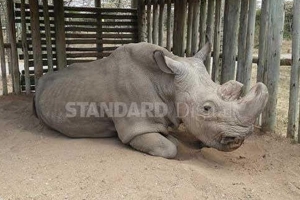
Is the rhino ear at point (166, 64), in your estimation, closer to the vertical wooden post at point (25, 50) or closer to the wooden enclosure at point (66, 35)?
the wooden enclosure at point (66, 35)

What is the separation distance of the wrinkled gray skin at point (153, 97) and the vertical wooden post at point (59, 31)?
2578mm

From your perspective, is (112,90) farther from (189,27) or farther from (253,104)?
(189,27)

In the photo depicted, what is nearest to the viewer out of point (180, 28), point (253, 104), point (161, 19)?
point (253, 104)

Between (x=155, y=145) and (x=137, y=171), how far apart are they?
23.3 inches

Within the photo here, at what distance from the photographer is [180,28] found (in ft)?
22.1

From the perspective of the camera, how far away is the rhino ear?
12.8 ft

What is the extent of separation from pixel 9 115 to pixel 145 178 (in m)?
3.37

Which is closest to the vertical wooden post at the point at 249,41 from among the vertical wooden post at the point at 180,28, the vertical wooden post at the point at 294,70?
the vertical wooden post at the point at 294,70

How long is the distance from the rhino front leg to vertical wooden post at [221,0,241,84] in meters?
1.76

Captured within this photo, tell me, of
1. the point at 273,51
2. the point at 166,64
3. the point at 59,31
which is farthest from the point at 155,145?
the point at 59,31

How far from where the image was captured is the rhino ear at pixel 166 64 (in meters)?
3.90

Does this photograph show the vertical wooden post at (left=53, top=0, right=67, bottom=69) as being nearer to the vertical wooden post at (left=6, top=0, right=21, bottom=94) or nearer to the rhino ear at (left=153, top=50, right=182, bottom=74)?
the vertical wooden post at (left=6, top=0, right=21, bottom=94)

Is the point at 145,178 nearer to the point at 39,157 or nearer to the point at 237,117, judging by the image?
the point at 237,117

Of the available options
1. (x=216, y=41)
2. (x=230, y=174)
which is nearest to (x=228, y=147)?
(x=230, y=174)
